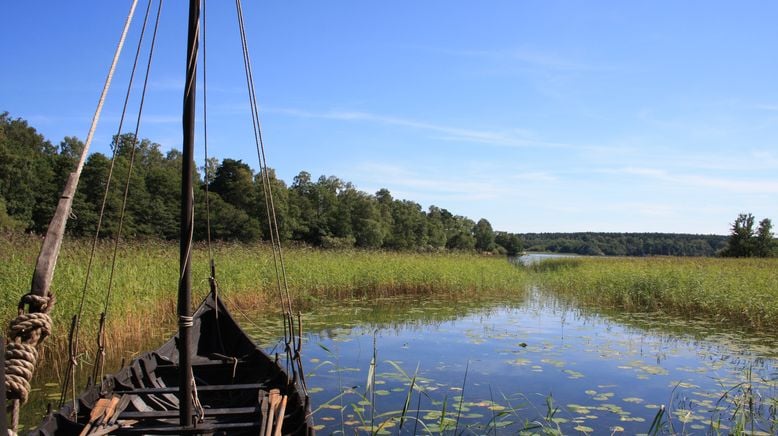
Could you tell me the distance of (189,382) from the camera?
2877 millimetres

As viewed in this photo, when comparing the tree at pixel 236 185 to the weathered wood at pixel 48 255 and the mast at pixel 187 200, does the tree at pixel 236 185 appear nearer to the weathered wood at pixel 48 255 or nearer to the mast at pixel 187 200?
the mast at pixel 187 200

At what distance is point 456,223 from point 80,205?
57.8 m

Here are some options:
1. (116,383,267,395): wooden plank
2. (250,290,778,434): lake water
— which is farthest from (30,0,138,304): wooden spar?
(116,383,267,395): wooden plank

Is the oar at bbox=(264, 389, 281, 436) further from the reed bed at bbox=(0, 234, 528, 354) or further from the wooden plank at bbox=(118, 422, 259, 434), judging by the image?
the reed bed at bbox=(0, 234, 528, 354)

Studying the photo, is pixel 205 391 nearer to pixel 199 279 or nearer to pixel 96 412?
pixel 96 412

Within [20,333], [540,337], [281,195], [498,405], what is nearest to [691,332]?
[540,337]

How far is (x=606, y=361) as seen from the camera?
820 cm

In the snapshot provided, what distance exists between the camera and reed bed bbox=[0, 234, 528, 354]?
7080 mm

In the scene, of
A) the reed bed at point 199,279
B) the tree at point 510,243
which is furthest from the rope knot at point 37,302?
the tree at point 510,243

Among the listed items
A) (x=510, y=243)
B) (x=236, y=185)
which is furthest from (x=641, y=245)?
(x=236, y=185)

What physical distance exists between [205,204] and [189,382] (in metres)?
40.5

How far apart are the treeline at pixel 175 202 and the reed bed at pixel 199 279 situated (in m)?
5.13

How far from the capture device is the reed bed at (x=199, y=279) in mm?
7080

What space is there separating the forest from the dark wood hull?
8.58 m
